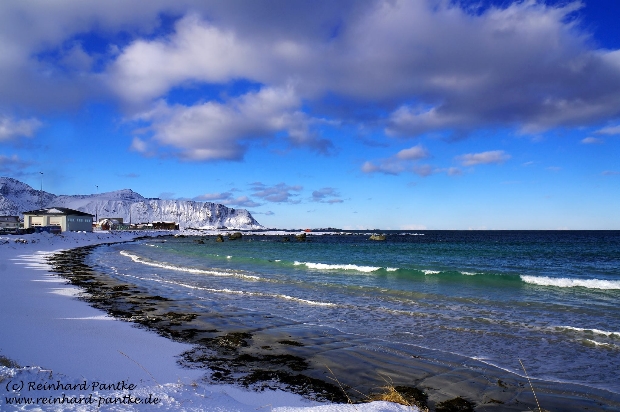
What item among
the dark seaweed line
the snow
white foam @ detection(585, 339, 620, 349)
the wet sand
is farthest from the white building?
white foam @ detection(585, 339, 620, 349)

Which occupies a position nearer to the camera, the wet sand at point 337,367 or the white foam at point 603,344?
the wet sand at point 337,367

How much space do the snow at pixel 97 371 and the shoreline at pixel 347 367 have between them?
1.97ft

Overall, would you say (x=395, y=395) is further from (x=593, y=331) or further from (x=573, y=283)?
(x=573, y=283)

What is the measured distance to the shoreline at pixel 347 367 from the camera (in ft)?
23.6

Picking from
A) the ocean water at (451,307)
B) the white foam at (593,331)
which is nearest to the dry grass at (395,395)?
the ocean water at (451,307)

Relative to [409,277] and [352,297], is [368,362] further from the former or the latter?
[409,277]

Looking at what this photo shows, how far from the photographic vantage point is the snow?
4969 mm

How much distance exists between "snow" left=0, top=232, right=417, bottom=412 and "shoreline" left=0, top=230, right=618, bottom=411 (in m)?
0.60

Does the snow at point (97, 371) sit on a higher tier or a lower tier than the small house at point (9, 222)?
lower

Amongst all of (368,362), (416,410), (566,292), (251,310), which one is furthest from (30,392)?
(566,292)

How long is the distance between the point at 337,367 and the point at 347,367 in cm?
21

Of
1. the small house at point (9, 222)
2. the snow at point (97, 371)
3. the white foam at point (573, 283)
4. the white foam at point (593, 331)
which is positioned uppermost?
the small house at point (9, 222)

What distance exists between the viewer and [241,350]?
982 centimetres

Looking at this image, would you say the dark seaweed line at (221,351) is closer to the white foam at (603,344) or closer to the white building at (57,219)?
the white foam at (603,344)
